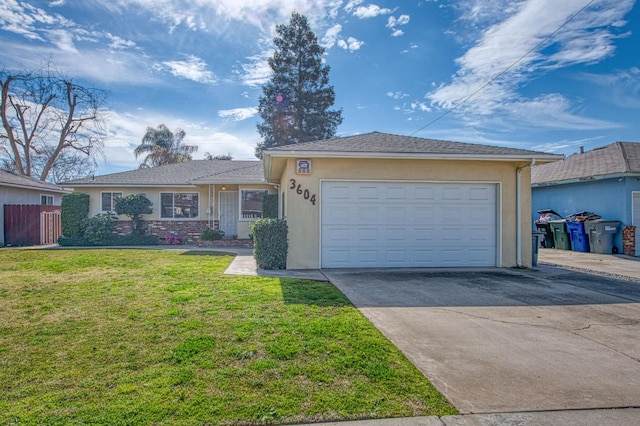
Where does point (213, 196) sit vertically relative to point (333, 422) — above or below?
above

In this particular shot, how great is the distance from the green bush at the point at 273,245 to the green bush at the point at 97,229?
10.5 meters

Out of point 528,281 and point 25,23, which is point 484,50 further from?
point 25,23

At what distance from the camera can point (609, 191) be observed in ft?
44.9

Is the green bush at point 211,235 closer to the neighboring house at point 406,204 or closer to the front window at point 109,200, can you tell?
the front window at point 109,200

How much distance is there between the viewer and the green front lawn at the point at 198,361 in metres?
2.59

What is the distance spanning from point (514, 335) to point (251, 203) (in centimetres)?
1382

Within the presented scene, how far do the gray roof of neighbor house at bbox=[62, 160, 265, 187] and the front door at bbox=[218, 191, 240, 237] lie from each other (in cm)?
116

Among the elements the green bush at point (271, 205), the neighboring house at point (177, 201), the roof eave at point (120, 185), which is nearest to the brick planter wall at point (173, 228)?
the neighboring house at point (177, 201)

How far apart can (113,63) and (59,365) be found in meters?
14.4

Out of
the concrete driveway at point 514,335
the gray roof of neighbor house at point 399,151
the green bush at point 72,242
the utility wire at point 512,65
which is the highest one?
the utility wire at point 512,65

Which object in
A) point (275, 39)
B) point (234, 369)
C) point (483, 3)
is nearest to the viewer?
point (234, 369)

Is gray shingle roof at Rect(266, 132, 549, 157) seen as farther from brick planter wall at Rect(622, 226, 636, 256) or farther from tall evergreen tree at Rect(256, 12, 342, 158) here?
tall evergreen tree at Rect(256, 12, 342, 158)

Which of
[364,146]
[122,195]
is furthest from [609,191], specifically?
[122,195]

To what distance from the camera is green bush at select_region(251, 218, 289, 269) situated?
902 centimetres
